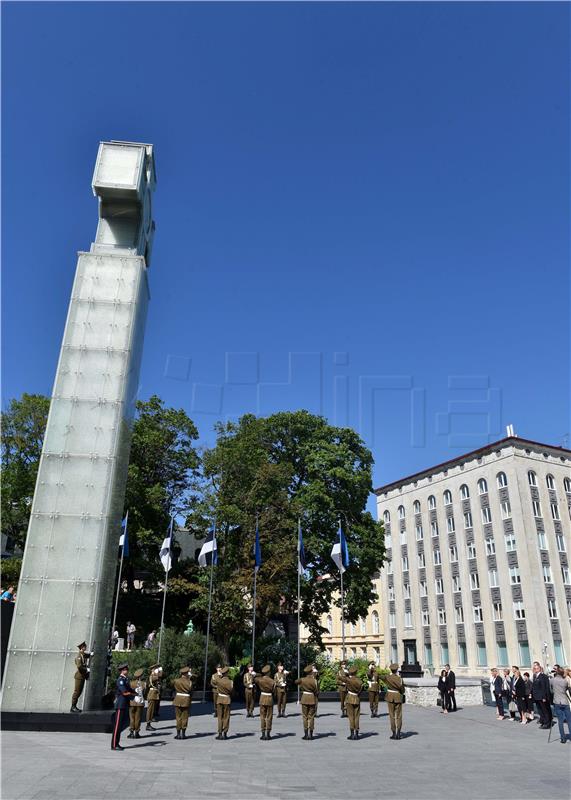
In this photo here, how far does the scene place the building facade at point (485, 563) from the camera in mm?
54969

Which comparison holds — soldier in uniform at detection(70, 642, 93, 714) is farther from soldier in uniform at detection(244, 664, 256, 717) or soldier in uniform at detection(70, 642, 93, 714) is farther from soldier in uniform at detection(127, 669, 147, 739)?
soldier in uniform at detection(244, 664, 256, 717)

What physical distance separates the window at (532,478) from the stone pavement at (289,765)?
4461 cm

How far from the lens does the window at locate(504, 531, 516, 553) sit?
189 ft

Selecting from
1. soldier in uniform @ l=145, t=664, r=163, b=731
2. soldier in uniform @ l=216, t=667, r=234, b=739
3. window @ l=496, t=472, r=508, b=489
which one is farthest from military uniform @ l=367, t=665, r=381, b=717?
window @ l=496, t=472, r=508, b=489

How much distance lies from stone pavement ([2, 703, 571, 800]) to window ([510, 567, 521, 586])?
132 ft

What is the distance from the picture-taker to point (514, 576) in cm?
5641

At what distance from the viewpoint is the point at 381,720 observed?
20.7 m

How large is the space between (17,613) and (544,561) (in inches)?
2065

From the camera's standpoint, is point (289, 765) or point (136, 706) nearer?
point (289, 765)

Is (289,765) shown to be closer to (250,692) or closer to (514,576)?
(250,692)

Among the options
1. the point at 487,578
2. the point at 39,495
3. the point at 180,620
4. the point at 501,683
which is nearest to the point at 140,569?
the point at 180,620

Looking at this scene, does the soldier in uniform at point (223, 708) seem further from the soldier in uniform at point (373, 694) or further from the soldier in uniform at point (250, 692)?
the soldier in uniform at point (373, 694)

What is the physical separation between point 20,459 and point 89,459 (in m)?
21.6

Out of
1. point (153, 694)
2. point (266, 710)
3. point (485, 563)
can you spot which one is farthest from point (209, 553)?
point (485, 563)
